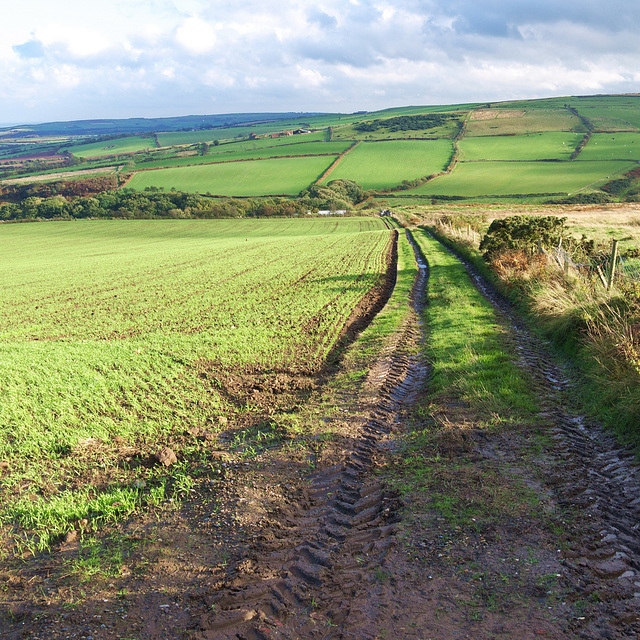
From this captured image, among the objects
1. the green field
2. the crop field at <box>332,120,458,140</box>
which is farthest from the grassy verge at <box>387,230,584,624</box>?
the crop field at <box>332,120,458,140</box>

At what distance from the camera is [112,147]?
17662 cm

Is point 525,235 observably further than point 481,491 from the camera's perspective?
Yes

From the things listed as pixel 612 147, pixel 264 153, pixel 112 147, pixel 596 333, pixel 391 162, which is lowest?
pixel 596 333

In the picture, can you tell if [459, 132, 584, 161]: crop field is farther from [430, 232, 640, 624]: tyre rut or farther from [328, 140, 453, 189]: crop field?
[430, 232, 640, 624]: tyre rut

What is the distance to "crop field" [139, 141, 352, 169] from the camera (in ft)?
409

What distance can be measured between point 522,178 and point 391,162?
33.0m

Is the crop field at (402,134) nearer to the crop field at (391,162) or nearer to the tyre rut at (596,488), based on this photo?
the crop field at (391,162)

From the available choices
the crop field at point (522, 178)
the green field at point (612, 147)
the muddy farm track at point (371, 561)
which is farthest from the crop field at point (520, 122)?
the muddy farm track at point (371, 561)

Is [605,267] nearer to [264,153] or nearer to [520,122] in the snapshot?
[264,153]

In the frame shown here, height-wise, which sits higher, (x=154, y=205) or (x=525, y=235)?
(x=154, y=205)

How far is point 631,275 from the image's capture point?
12.3m

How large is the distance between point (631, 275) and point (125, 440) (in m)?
12.4

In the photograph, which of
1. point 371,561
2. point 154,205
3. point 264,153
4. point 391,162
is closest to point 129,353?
point 371,561

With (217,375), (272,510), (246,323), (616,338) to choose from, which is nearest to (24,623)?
(272,510)
